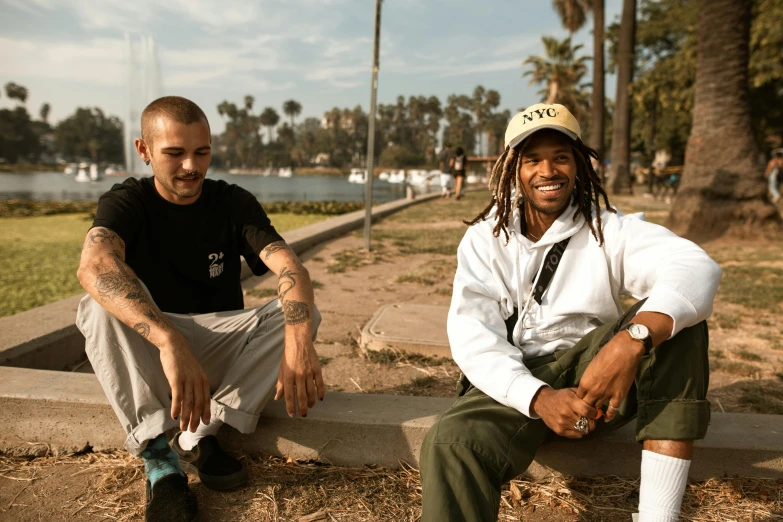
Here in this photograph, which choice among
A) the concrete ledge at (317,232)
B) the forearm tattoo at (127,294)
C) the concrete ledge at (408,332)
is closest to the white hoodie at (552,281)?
the forearm tattoo at (127,294)

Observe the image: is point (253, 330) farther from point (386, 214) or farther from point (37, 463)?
point (386, 214)

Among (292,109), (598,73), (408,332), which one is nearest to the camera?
(408,332)

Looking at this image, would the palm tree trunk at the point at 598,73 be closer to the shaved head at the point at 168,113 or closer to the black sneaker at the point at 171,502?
the shaved head at the point at 168,113

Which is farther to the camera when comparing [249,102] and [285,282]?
[249,102]

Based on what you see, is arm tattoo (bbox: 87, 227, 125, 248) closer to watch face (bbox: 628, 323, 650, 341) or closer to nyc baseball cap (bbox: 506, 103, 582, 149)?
nyc baseball cap (bbox: 506, 103, 582, 149)

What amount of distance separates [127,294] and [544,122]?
65.5 inches

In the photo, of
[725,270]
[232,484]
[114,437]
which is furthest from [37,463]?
[725,270]

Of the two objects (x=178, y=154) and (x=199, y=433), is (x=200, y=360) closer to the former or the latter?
(x=199, y=433)

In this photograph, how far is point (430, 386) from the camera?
3309 mm

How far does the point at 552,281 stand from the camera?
220cm

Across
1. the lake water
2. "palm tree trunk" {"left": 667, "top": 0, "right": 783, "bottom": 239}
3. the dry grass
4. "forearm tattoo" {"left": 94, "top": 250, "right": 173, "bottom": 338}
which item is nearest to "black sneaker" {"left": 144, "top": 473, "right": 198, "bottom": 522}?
the dry grass

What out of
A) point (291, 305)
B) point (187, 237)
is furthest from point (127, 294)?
point (291, 305)

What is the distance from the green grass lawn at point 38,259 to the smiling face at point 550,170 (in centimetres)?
439

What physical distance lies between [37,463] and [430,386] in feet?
6.26
